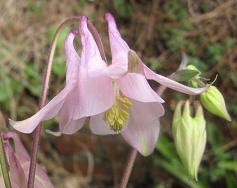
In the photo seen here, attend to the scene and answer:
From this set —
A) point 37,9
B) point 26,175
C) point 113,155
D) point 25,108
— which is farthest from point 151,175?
point 26,175

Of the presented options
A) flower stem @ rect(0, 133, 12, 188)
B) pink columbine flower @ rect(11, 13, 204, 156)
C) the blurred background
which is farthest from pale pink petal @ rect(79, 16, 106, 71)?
the blurred background

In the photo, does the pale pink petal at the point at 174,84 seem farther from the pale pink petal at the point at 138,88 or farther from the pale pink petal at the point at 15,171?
the pale pink petal at the point at 15,171

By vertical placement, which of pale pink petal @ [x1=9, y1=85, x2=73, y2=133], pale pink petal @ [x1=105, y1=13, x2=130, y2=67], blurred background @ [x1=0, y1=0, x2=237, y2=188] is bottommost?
blurred background @ [x1=0, y1=0, x2=237, y2=188]

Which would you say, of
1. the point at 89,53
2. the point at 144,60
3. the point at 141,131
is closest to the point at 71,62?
the point at 89,53

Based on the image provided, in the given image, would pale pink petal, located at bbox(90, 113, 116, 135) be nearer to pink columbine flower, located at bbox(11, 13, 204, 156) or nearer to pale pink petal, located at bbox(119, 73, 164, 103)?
pink columbine flower, located at bbox(11, 13, 204, 156)

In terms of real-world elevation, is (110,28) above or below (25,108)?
above

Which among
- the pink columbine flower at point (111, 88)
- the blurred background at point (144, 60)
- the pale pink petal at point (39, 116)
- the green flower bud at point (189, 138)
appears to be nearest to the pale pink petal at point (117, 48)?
the pink columbine flower at point (111, 88)

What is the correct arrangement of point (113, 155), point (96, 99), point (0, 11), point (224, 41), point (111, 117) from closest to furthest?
point (96, 99)
point (111, 117)
point (113, 155)
point (224, 41)
point (0, 11)

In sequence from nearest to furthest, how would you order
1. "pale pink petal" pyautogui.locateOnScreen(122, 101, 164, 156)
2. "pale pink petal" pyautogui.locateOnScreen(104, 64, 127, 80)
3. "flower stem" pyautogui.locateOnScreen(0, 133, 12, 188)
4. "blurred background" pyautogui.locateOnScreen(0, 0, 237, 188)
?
"pale pink petal" pyautogui.locateOnScreen(104, 64, 127, 80), "flower stem" pyautogui.locateOnScreen(0, 133, 12, 188), "pale pink petal" pyautogui.locateOnScreen(122, 101, 164, 156), "blurred background" pyautogui.locateOnScreen(0, 0, 237, 188)

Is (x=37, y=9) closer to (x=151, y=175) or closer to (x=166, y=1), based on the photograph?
(x=166, y=1)
